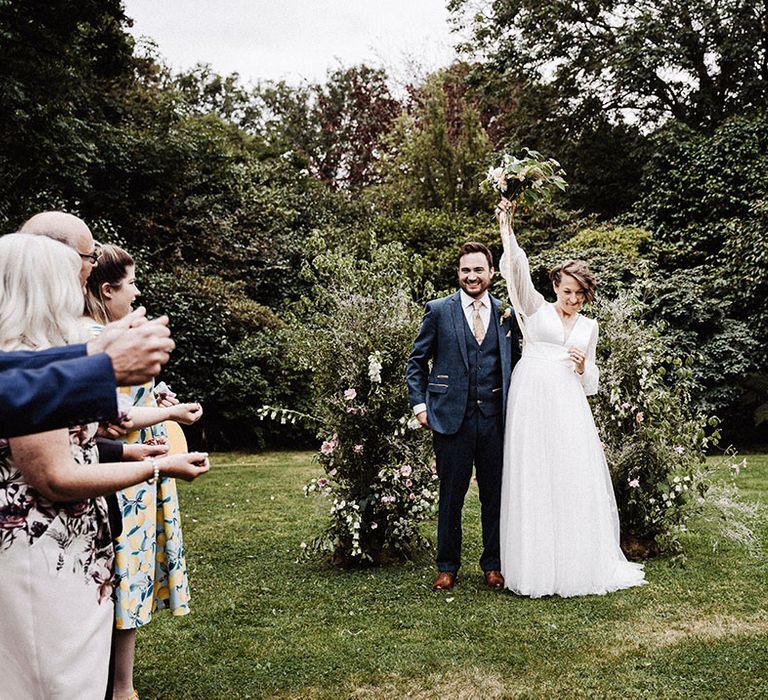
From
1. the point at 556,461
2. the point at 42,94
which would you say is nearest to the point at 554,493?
the point at 556,461

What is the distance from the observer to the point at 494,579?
18.6 ft

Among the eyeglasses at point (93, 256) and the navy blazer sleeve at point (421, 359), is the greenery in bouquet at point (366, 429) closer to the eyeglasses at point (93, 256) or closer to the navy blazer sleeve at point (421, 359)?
the navy blazer sleeve at point (421, 359)

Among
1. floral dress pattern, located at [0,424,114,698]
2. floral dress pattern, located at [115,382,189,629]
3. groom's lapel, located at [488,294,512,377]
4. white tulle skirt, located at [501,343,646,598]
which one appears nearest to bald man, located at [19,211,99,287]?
floral dress pattern, located at [115,382,189,629]

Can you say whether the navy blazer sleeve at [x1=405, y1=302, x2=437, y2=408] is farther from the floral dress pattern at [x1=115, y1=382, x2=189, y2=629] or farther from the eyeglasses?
the eyeglasses

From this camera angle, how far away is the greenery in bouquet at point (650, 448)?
6.18m

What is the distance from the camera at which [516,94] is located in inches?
782

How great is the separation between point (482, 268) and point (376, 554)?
2.40 meters

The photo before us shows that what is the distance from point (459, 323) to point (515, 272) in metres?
0.53

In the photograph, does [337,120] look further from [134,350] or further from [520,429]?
[134,350]

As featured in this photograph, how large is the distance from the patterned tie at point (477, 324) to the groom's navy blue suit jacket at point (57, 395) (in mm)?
4259

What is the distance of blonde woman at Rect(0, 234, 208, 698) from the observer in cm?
204

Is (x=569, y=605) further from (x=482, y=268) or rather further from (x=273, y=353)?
(x=273, y=353)

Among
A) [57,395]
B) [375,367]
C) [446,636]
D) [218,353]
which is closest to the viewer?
[57,395]

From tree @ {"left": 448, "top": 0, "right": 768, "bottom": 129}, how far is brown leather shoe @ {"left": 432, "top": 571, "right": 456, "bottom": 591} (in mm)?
15226
